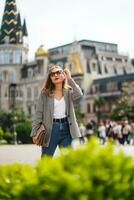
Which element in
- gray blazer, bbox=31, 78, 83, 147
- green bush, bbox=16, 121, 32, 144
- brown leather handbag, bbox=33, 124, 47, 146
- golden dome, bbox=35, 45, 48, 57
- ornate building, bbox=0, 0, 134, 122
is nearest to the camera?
brown leather handbag, bbox=33, 124, 47, 146

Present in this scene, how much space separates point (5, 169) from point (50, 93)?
10.2ft

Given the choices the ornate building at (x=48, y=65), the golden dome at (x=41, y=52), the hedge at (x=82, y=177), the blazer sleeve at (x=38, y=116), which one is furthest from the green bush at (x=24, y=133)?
the golden dome at (x=41, y=52)

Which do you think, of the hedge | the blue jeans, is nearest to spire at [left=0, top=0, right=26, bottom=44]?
the blue jeans

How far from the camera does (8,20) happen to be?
372 feet

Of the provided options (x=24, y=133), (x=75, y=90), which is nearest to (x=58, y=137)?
(x=75, y=90)

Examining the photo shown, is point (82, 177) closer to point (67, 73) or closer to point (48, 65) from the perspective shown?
point (67, 73)

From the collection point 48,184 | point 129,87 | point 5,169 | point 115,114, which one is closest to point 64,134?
point 5,169

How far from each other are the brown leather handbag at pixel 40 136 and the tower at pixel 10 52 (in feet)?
341

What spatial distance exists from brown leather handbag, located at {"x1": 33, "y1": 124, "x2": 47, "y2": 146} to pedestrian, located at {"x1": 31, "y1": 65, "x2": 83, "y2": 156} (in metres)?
0.04

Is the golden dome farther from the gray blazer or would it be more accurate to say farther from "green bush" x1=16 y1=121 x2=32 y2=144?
the gray blazer

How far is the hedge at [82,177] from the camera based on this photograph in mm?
2752

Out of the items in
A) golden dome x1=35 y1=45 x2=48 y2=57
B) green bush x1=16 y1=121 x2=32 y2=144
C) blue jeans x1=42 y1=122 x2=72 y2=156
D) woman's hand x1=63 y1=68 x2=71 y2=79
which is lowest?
green bush x1=16 y1=121 x2=32 y2=144

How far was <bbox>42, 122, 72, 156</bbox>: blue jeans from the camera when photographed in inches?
268

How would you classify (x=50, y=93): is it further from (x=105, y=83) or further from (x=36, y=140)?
(x=105, y=83)
